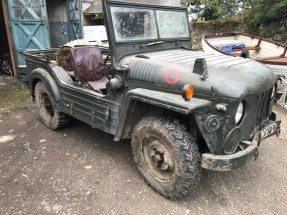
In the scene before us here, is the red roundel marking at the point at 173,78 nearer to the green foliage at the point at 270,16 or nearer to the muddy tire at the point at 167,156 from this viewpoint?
the muddy tire at the point at 167,156

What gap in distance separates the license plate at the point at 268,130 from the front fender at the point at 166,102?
33.6 inches

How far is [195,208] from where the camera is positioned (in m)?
3.01

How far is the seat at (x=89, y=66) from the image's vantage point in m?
4.56

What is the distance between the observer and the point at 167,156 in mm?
3018

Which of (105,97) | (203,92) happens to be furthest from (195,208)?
(105,97)

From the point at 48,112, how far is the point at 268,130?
146 inches

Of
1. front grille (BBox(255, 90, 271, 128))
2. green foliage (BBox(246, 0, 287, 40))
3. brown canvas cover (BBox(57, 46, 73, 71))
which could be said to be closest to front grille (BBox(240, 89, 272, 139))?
front grille (BBox(255, 90, 271, 128))

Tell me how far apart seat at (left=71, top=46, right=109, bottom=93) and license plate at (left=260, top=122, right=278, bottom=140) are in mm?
2423

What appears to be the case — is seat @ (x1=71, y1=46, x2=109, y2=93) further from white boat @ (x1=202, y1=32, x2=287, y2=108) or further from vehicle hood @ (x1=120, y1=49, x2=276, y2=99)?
white boat @ (x1=202, y1=32, x2=287, y2=108)

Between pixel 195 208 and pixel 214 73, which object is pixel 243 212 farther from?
pixel 214 73

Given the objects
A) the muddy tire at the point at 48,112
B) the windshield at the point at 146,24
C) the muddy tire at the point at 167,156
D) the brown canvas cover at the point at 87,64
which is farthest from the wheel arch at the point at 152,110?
the muddy tire at the point at 48,112

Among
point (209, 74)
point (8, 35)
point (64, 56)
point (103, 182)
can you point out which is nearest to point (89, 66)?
point (64, 56)

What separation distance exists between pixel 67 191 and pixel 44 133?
1.85m

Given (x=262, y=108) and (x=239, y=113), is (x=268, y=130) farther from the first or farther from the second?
(x=239, y=113)
